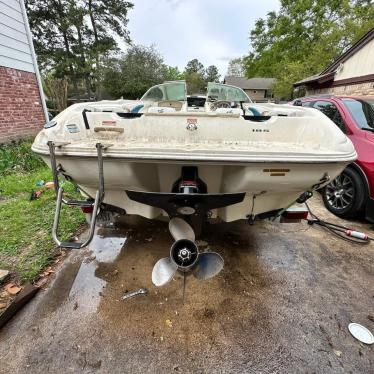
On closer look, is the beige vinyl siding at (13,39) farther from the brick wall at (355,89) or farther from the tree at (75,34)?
the tree at (75,34)

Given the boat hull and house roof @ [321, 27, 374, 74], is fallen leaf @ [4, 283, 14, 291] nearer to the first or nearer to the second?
the boat hull

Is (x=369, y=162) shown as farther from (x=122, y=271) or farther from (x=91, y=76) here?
(x=91, y=76)

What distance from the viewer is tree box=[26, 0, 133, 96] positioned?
18.4 meters

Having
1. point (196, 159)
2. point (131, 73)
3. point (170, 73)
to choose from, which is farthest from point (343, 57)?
point (170, 73)

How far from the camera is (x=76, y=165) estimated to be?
5.50 feet

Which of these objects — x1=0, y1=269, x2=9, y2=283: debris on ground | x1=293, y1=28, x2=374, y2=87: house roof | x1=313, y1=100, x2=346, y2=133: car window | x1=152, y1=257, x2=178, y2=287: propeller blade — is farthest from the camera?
x1=293, y1=28, x2=374, y2=87: house roof

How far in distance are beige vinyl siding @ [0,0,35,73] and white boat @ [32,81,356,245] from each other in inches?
181

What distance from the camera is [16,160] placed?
505 centimetres

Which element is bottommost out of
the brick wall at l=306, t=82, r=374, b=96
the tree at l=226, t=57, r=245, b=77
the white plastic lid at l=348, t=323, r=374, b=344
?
the white plastic lid at l=348, t=323, r=374, b=344

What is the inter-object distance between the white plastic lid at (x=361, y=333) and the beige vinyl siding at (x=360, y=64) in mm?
11945

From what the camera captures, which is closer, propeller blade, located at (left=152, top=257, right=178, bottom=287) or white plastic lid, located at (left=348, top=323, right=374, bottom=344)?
white plastic lid, located at (left=348, top=323, right=374, bottom=344)

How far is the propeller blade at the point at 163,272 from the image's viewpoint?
1928mm

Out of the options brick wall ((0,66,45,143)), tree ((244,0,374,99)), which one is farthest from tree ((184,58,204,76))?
brick wall ((0,66,45,143))

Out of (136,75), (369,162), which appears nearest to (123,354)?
(369,162)
